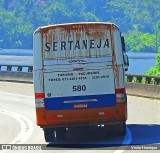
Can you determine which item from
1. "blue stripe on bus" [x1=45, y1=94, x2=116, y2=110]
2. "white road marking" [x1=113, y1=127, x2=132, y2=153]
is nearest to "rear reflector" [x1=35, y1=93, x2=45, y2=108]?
"blue stripe on bus" [x1=45, y1=94, x2=116, y2=110]

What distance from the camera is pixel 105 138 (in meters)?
14.8

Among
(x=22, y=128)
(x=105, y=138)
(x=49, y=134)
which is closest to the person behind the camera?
(x=49, y=134)

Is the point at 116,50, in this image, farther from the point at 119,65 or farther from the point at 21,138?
the point at 21,138

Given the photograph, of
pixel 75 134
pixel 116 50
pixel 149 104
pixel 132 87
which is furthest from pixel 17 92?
pixel 116 50

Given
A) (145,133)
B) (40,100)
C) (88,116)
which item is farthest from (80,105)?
(145,133)

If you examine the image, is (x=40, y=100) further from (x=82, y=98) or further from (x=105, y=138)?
(x=105, y=138)

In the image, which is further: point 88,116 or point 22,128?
point 22,128

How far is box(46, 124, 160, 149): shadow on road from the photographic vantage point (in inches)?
536

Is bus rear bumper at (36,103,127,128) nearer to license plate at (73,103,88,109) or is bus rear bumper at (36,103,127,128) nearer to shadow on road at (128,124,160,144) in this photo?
license plate at (73,103,88,109)

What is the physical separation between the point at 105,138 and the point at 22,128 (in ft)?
12.0

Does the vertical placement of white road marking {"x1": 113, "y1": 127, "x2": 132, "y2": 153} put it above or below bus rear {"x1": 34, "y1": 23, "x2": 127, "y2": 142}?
below

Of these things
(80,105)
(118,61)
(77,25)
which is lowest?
(80,105)

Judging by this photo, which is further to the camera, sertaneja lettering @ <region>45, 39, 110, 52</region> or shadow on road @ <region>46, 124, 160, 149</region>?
sertaneja lettering @ <region>45, 39, 110, 52</region>

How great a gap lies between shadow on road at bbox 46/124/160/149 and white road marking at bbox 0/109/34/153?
38.8 inches
